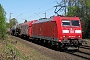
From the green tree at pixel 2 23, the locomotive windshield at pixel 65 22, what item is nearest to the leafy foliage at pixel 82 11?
the green tree at pixel 2 23

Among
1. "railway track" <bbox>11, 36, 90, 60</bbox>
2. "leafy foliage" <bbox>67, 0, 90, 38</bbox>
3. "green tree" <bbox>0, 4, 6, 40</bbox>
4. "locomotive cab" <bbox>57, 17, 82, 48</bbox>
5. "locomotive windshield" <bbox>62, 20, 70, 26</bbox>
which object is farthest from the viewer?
"leafy foliage" <bbox>67, 0, 90, 38</bbox>

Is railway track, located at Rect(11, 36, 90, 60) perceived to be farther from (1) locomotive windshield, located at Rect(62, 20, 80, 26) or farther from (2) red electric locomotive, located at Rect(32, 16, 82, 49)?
(1) locomotive windshield, located at Rect(62, 20, 80, 26)

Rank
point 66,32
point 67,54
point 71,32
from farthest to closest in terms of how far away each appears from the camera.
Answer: point 71,32, point 66,32, point 67,54

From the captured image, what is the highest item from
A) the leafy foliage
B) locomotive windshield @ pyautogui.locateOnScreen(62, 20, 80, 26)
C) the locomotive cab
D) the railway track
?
the leafy foliage

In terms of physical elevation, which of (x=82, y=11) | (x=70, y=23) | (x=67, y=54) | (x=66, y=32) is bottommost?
(x=67, y=54)

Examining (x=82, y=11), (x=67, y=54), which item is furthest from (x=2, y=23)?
(x=82, y=11)

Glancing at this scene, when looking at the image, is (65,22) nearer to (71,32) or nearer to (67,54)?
(71,32)

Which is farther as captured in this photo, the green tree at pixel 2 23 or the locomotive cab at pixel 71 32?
the green tree at pixel 2 23

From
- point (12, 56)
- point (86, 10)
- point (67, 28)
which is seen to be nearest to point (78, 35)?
point (67, 28)

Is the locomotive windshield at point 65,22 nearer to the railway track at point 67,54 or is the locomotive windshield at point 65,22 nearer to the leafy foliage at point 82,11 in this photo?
the railway track at point 67,54

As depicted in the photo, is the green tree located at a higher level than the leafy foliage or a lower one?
lower

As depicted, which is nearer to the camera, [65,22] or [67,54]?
[67,54]

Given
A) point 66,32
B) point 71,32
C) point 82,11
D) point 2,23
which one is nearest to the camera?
point 66,32

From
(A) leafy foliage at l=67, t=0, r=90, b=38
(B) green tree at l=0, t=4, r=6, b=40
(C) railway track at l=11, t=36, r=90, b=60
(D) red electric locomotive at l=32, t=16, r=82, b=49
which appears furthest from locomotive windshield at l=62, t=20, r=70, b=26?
(A) leafy foliage at l=67, t=0, r=90, b=38
